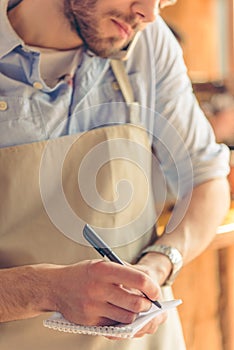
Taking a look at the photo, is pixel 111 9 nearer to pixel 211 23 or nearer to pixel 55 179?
pixel 55 179

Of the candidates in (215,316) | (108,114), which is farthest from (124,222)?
(215,316)

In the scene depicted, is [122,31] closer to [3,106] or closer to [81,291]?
[3,106]

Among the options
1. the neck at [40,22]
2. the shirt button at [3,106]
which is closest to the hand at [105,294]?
the shirt button at [3,106]

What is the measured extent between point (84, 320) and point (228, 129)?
849 mm

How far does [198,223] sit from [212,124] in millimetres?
522

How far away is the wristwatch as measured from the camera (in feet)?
3.50

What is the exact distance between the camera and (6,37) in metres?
0.99

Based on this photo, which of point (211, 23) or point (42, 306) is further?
point (211, 23)

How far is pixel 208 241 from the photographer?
114cm

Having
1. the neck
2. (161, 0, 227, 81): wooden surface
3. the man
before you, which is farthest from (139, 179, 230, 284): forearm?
(161, 0, 227, 81): wooden surface

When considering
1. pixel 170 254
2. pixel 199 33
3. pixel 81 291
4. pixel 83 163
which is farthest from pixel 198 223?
pixel 199 33

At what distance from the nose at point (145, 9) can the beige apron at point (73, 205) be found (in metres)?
0.13

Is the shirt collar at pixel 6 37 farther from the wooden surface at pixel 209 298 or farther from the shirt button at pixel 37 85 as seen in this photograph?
the wooden surface at pixel 209 298

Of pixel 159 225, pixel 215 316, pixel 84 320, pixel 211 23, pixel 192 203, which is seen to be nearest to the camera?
pixel 84 320
